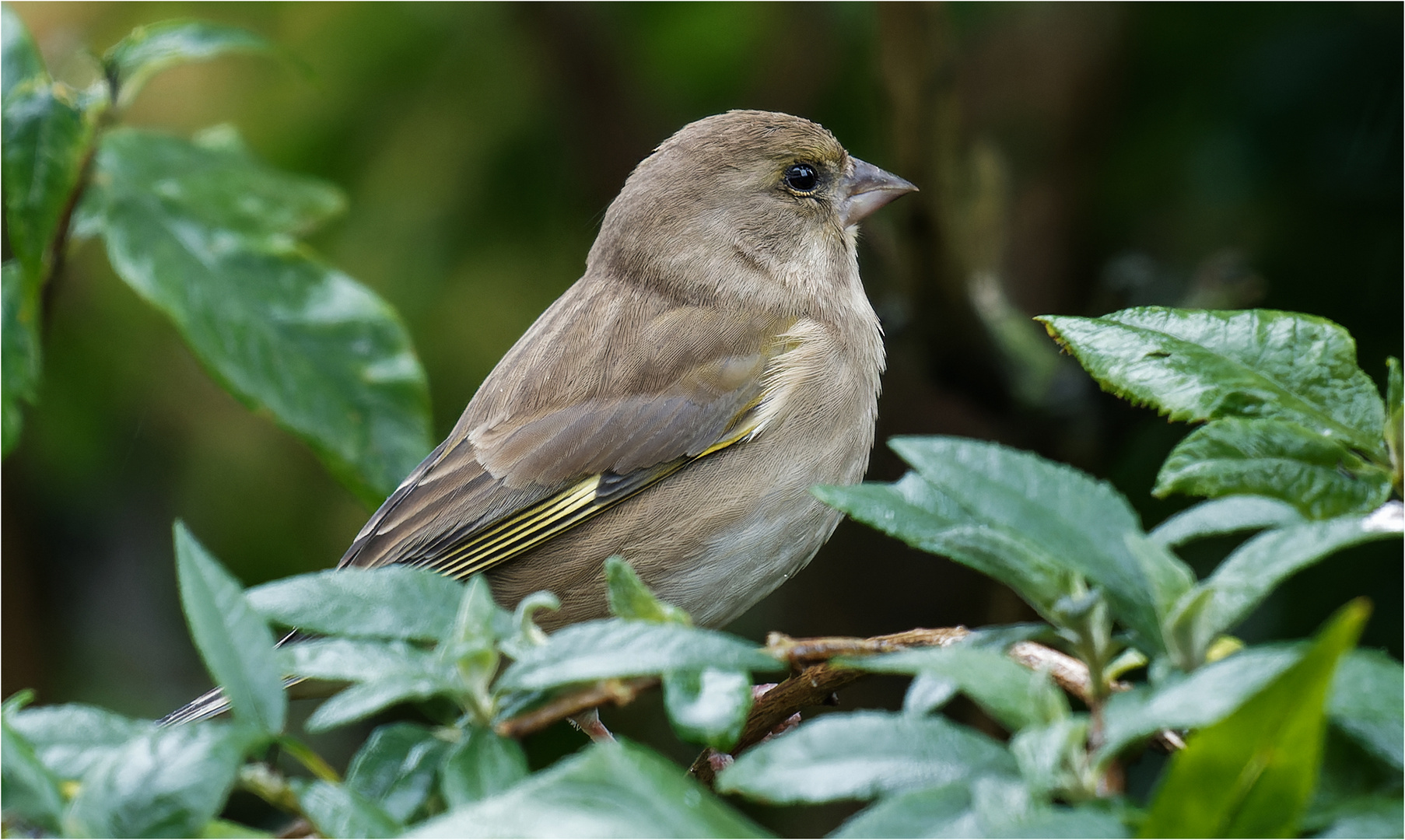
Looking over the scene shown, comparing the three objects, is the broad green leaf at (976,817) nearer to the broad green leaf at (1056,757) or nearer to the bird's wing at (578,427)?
the broad green leaf at (1056,757)

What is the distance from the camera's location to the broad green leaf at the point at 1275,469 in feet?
4.04

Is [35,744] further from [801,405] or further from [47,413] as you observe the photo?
[47,413]

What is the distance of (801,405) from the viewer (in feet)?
10.1

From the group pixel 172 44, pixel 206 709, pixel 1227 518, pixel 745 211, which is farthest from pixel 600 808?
pixel 745 211

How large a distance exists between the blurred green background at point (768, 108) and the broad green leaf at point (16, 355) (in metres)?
1.43

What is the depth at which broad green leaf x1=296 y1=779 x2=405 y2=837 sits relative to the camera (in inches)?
38.5

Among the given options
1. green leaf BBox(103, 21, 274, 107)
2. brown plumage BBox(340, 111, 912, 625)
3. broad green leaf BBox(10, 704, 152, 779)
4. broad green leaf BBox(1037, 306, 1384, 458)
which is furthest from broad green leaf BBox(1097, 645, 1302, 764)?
green leaf BBox(103, 21, 274, 107)

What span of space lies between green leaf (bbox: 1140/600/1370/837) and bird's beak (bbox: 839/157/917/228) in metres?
2.79

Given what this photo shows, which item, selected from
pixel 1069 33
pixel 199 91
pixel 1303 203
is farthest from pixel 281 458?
pixel 1303 203

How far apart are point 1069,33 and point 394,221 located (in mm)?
2352

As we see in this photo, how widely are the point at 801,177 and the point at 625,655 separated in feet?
8.89

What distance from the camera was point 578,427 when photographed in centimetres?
311

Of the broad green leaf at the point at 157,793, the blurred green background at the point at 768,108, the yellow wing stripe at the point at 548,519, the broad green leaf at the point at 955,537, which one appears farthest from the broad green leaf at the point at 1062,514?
the blurred green background at the point at 768,108

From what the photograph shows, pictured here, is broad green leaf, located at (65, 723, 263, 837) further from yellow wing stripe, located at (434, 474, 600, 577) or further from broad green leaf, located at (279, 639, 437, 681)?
yellow wing stripe, located at (434, 474, 600, 577)
